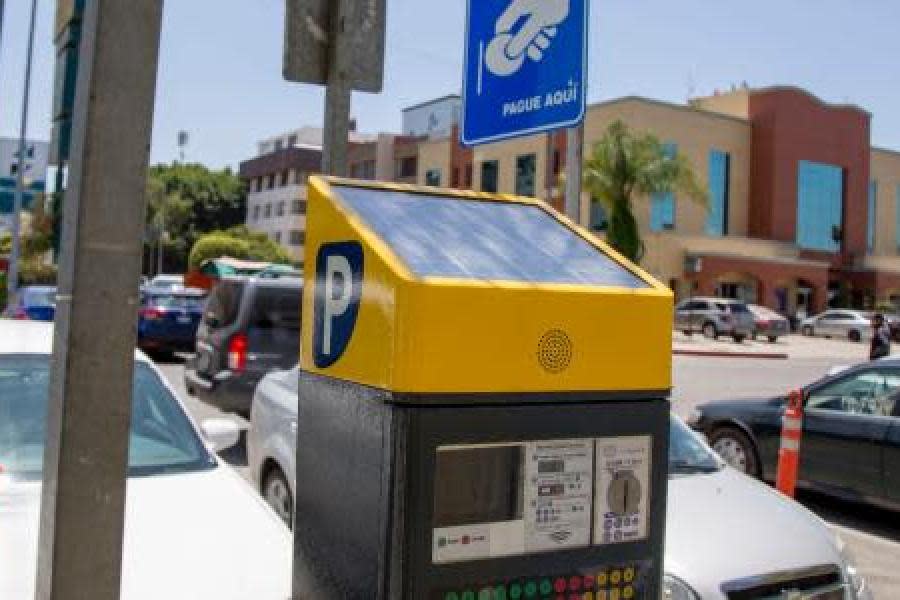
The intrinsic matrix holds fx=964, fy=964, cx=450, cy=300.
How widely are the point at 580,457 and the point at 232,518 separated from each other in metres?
2.13

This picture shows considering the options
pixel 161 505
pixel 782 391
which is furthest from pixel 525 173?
pixel 161 505

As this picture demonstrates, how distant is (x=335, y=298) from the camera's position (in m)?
2.13

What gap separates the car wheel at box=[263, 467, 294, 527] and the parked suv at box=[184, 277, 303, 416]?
3515mm

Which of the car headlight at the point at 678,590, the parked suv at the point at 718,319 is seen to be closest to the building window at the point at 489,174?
the parked suv at the point at 718,319

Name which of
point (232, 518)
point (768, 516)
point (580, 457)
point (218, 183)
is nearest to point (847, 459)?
point (768, 516)

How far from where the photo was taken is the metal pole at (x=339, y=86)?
3.05 metres

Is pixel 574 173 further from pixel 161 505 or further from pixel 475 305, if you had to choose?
pixel 475 305

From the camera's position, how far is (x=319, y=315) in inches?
87.3

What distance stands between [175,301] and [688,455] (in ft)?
47.5

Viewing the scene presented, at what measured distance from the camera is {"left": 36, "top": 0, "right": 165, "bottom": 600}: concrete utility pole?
201 cm

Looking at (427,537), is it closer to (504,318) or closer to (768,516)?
(504,318)

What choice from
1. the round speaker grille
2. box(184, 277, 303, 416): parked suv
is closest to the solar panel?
the round speaker grille

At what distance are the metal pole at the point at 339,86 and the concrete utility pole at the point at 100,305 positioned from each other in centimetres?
101

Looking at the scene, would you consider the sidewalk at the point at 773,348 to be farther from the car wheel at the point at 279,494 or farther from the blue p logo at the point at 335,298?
the blue p logo at the point at 335,298
